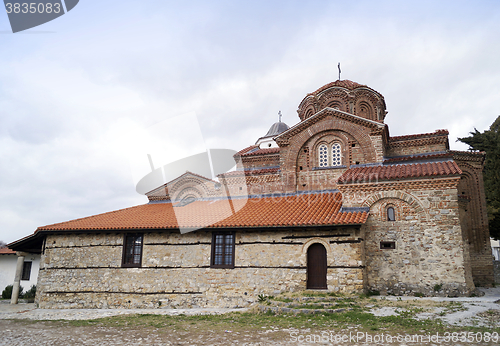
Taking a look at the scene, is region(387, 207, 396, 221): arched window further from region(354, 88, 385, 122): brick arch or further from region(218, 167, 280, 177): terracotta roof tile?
region(354, 88, 385, 122): brick arch

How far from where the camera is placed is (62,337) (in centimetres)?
810

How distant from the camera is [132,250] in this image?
541 inches

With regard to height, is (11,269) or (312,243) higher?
(312,243)

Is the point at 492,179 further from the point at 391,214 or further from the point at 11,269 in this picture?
the point at 11,269

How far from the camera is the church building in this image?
11781 millimetres

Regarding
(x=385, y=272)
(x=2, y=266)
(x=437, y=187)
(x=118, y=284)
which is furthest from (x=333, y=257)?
(x=2, y=266)

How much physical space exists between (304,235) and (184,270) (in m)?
4.48

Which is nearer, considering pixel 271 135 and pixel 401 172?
pixel 401 172

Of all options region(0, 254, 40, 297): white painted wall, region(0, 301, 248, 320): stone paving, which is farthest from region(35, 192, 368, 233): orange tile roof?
region(0, 254, 40, 297): white painted wall

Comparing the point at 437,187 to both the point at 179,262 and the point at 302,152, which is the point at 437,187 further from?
the point at 179,262

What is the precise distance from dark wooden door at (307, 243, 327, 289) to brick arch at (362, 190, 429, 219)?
2321 mm

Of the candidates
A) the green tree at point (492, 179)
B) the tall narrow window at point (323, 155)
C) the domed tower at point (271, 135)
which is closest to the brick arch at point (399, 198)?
the tall narrow window at point (323, 155)

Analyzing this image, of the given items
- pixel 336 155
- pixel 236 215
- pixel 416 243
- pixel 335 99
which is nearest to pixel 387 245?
pixel 416 243

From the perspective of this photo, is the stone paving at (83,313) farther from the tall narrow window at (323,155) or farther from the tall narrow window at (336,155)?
the tall narrow window at (336,155)
